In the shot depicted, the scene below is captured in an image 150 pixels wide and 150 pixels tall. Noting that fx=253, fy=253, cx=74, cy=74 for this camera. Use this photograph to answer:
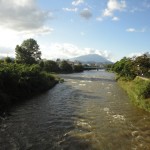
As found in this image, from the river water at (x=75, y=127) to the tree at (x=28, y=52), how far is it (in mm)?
63469

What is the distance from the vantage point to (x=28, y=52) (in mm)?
97438

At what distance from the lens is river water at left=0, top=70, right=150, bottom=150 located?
18.5 m

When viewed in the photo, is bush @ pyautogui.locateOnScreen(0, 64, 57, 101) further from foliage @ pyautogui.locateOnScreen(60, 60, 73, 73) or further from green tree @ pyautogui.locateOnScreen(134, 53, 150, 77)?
foliage @ pyautogui.locateOnScreen(60, 60, 73, 73)

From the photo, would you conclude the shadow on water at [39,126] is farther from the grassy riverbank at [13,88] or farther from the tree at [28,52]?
the tree at [28,52]

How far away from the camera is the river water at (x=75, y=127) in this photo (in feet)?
60.7

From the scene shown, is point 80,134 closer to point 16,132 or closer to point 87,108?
point 16,132

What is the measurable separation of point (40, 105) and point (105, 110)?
8.55m

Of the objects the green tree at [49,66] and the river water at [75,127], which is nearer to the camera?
the river water at [75,127]

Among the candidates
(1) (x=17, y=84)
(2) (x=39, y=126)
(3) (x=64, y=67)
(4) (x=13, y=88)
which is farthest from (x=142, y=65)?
(3) (x=64, y=67)

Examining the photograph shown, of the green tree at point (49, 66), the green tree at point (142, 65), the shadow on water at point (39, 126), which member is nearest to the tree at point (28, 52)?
the green tree at point (49, 66)

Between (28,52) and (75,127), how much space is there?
77868mm

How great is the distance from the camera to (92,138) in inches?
789

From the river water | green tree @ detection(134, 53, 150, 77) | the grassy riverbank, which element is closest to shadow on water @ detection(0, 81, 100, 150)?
the river water

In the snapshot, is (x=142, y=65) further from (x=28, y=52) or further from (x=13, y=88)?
(x=28, y=52)
